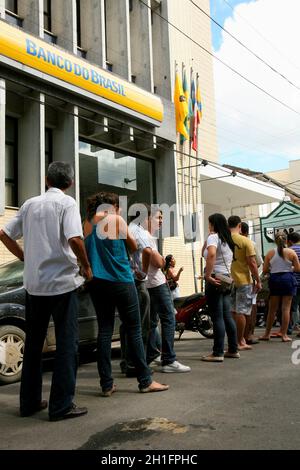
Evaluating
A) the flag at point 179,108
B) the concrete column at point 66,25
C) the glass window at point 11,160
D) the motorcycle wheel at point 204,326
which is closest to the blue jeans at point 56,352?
the motorcycle wheel at point 204,326

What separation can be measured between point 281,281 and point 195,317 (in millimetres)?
1898

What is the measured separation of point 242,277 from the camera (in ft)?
22.7

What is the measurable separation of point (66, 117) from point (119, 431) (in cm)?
1012

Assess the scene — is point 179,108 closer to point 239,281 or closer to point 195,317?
point 195,317

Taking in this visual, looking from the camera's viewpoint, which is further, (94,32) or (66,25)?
(94,32)

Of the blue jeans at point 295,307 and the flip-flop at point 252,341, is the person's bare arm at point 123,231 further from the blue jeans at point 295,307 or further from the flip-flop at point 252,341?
the blue jeans at point 295,307

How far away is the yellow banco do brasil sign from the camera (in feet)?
33.1

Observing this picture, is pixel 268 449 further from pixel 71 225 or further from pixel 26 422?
pixel 71 225

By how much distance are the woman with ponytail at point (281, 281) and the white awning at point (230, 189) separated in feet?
32.8

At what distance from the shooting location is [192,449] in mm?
2838

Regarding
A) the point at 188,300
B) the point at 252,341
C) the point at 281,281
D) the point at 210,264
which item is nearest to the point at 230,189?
the point at 188,300

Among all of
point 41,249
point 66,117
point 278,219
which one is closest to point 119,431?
point 41,249

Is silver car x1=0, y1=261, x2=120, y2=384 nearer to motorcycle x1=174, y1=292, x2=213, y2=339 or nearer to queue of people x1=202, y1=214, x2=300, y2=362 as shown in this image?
queue of people x1=202, y1=214, x2=300, y2=362

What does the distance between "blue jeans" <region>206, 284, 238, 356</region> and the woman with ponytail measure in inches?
75.7
